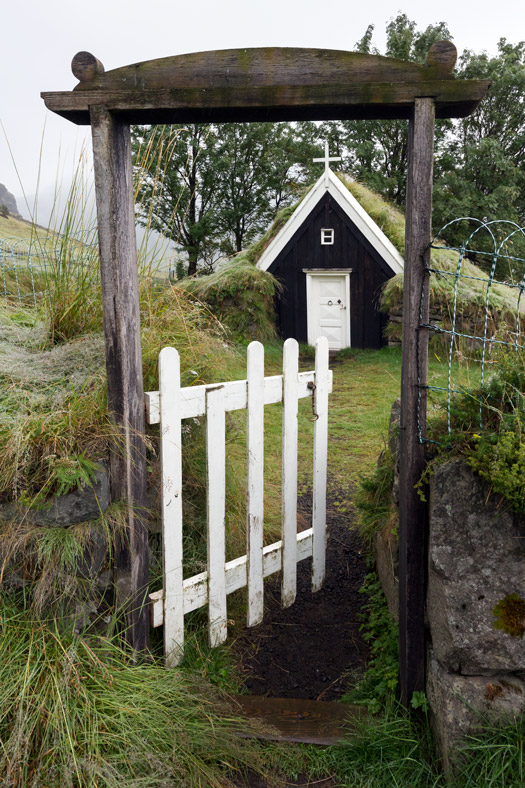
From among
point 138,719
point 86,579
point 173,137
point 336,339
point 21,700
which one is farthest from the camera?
point 336,339

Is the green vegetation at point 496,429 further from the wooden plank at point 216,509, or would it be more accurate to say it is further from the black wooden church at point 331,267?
the black wooden church at point 331,267

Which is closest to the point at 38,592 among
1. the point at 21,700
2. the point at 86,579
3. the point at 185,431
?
the point at 86,579

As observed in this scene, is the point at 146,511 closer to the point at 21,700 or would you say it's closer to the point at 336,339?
the point at 21,700

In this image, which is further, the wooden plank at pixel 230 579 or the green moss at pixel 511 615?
the wooden plank at pixel 230 579

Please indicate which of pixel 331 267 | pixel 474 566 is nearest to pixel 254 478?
pixel 474 566

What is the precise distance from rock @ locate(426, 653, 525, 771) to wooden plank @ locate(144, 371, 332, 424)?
168 cm

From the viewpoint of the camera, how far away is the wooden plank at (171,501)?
2953 millimetres

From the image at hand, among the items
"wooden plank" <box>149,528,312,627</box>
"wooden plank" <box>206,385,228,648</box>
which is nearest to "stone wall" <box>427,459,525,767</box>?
"wooden plank" <box>206,385,228,648</box>

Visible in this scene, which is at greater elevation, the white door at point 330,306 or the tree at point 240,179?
the tree at point 240,179

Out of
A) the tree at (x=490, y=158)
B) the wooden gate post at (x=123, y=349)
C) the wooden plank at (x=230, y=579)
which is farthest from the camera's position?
the tree at (x=490, y=158)

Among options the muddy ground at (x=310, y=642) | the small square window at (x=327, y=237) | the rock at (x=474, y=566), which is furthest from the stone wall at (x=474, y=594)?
the small square window at (x=327, y=237)

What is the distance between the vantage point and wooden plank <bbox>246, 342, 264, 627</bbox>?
340cm

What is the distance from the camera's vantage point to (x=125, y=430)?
2840 mm

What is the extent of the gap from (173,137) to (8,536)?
2.69 meters
